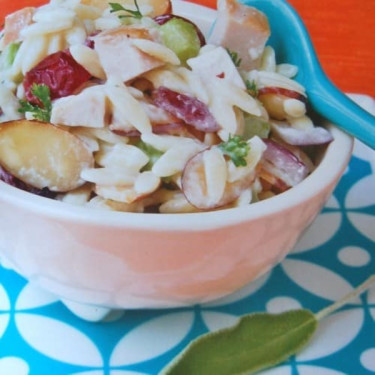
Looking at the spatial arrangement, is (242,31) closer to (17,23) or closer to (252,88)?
(252,88)

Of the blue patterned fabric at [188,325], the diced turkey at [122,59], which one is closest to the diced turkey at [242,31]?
the diced turkey at [122,59]

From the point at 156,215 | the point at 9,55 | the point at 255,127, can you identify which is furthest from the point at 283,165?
the point at 9,55

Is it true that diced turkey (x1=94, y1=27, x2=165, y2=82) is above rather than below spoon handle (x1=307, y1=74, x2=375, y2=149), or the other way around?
above

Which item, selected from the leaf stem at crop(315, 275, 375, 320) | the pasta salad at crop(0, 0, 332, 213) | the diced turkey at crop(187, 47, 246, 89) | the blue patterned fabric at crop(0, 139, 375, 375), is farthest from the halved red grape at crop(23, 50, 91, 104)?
the leaf stem at crop(315, 275, 375, 320)

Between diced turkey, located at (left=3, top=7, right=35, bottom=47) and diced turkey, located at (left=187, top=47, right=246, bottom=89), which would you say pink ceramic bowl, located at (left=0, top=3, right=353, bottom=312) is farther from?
diced turkey, located at (left=3, top=7, right=35, bottom=47)

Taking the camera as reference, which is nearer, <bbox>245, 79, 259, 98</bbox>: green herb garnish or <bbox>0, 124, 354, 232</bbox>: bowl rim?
<bbox>0, 124, 354, 232</bbox>: bowl rim

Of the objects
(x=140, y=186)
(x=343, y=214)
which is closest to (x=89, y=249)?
(x=140, y=186)
